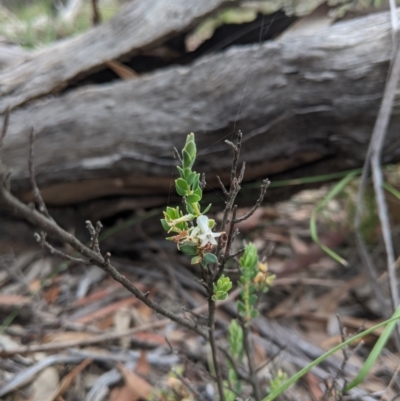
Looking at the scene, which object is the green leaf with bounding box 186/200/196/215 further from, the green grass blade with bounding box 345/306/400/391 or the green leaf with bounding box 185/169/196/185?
the green grass blade with bounding box 345/306/400/391

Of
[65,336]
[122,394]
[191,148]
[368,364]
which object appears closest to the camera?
[191,148]

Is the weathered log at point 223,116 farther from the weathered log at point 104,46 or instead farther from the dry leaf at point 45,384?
the dry leaf at point 45,384

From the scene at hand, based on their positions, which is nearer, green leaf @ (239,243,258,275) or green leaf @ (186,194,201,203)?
green leaf @ (186,194,201,203)

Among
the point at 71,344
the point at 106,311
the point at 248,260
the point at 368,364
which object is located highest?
the point at 248,260

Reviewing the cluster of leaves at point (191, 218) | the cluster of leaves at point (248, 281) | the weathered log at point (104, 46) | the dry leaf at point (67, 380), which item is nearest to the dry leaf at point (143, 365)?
the dry leaf at point (67, 380)

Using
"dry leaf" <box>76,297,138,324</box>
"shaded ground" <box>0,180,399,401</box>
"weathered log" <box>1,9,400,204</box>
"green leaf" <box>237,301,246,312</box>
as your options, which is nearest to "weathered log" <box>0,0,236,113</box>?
"weathered log" <box>1,9,400,204</box>

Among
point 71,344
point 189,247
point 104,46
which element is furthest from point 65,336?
point 104,46

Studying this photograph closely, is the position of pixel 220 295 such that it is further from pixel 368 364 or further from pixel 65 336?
pixel 65 336
